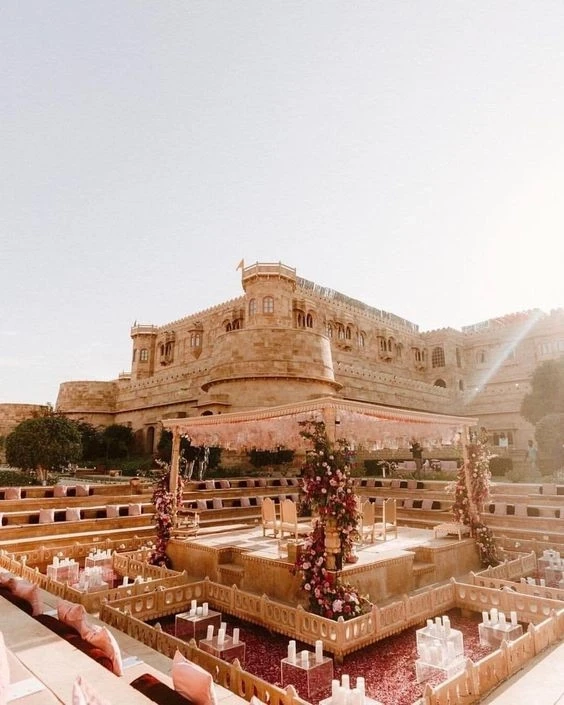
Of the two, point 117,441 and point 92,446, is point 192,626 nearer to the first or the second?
point 117,441

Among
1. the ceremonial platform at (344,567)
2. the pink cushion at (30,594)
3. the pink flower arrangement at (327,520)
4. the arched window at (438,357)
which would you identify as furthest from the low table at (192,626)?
the arched window at (438,357)

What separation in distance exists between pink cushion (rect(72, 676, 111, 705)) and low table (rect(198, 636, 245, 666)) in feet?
11.9

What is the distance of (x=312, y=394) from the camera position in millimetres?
26938

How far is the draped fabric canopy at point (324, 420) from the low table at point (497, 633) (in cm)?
365

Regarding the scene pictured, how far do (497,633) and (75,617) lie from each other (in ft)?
19.1

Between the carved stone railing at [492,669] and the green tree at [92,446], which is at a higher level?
the green tree at [92,446]

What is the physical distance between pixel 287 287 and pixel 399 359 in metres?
20.4

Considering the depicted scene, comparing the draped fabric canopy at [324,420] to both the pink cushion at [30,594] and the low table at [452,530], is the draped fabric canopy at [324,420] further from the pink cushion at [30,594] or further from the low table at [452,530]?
the pink cushion at [30,594]

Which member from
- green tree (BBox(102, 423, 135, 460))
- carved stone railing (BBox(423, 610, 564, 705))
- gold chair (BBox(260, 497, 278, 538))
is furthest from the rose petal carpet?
green tree (BBox(102, 423, 135, 460))

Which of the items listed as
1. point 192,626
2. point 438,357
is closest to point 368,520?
point 192,626

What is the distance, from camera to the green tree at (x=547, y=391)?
31734 mm

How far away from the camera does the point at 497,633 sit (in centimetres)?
676

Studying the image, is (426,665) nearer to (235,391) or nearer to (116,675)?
(116,675)

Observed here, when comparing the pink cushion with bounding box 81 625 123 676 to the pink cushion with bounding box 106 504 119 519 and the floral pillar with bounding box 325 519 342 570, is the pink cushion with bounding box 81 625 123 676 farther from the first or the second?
the pink cushion with bounding box 106 504 119 519
